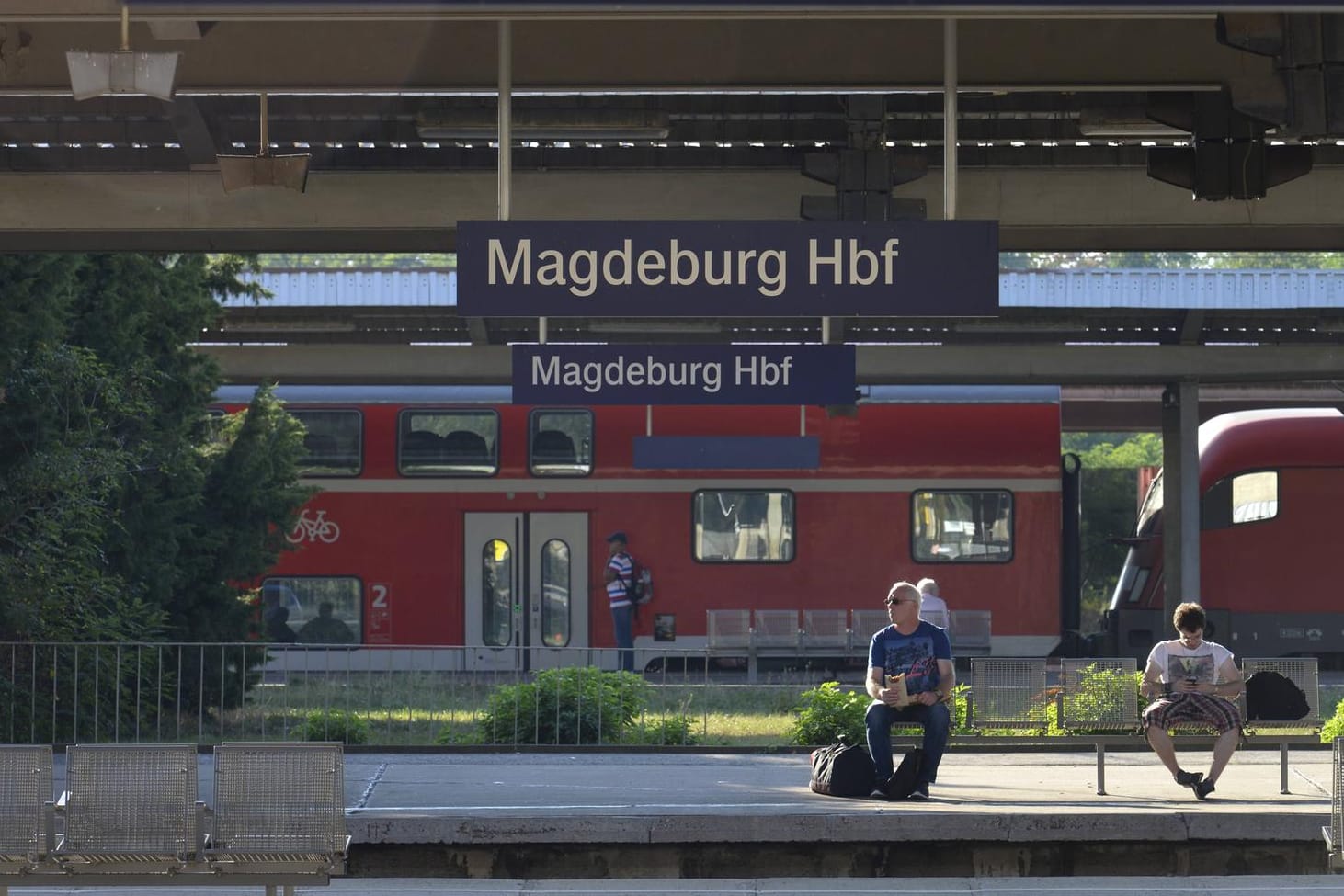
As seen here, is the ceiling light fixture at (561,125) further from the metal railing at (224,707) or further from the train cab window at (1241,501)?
the train cab window at (1241,501)

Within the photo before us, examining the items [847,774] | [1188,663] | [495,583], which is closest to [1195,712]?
[1188,663]

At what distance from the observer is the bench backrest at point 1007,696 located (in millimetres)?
12695

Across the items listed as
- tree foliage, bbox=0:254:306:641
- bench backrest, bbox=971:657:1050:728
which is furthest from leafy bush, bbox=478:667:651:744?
bench backrest, bbox=971:657:1050:728

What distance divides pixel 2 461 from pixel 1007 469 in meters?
13.0

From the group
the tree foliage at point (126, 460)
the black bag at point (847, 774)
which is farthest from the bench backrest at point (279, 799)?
the tree foliage at point (126, 460)

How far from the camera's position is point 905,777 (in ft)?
Result: 37.0

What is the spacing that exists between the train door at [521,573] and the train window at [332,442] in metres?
1.70

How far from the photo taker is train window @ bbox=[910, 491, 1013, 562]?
76.3 feet

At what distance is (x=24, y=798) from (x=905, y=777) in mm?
5259

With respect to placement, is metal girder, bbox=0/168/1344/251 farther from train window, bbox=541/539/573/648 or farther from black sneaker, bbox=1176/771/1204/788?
train window, bbox=541/539/573/648

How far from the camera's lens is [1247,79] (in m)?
10.3

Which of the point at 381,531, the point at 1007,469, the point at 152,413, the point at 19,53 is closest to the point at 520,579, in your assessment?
the point at 381,531

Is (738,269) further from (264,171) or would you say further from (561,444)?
(561,444)

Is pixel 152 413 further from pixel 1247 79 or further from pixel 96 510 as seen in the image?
pixel 1247 79
